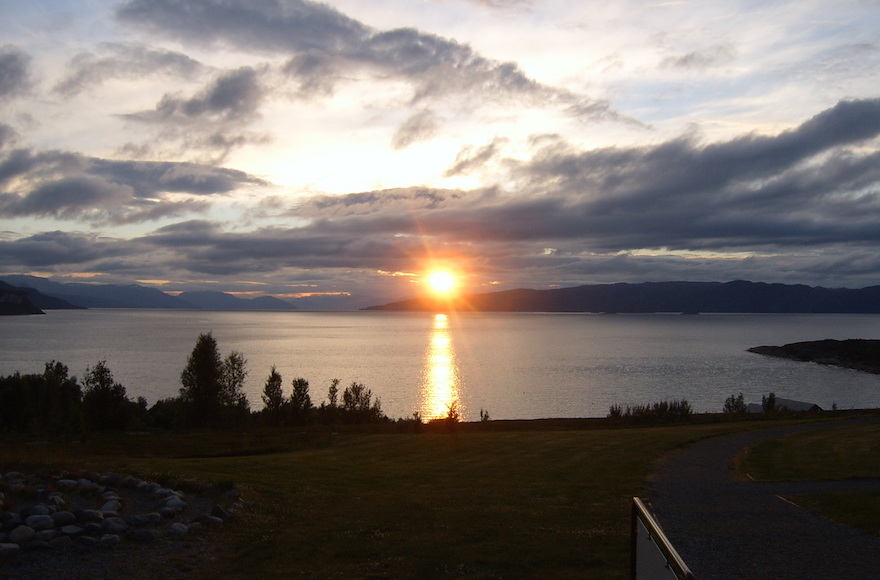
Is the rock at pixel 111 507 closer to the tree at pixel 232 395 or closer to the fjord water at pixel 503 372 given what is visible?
the tree at pixel 232 395

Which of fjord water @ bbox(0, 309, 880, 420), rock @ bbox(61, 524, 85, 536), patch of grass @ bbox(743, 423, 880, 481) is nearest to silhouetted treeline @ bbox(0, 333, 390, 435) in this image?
fjord water @ bbox(0, 309, 880, 420)

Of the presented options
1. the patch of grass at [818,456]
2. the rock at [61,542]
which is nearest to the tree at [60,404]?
the rock at [61,542]

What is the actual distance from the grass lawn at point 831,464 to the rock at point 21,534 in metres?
15.7

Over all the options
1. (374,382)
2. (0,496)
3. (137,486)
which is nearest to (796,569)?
(137,486)

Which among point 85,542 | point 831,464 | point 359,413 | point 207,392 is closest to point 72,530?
point 85,542

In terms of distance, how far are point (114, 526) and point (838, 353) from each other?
445ft

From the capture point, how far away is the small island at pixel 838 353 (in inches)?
4343

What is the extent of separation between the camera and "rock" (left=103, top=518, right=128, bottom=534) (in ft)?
38.0

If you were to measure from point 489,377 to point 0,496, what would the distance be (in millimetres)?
79849

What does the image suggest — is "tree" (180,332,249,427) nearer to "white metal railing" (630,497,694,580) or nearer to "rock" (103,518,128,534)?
"rock" (103,518,128,534)

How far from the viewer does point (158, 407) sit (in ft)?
188

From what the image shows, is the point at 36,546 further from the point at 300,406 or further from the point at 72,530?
the point at 300,406

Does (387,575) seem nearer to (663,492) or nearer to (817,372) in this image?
(663,492)

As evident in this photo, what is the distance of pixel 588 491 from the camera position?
16812mm
